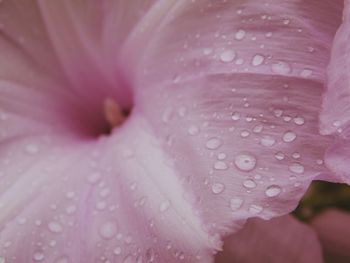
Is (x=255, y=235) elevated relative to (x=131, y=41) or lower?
lower

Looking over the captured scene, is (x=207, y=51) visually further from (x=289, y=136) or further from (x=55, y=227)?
(x=55, y=227)

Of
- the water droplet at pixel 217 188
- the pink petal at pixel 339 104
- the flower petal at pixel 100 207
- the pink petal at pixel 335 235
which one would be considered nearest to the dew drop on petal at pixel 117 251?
the flower petal at pixel 100 207

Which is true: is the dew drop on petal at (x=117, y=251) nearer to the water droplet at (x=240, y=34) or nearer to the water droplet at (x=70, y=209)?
the water droplet at (x=70, y=209)

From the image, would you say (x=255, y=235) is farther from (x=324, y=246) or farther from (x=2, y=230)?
(x=2, y=230)

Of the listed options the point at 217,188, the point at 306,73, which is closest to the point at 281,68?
the point at 306,73

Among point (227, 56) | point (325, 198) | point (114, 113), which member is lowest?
point (325, 198)

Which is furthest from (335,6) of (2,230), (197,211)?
(2,230)

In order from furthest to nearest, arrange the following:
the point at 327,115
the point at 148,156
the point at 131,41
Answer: the point at 131,41, the point at 148,156, the point at 327,115
